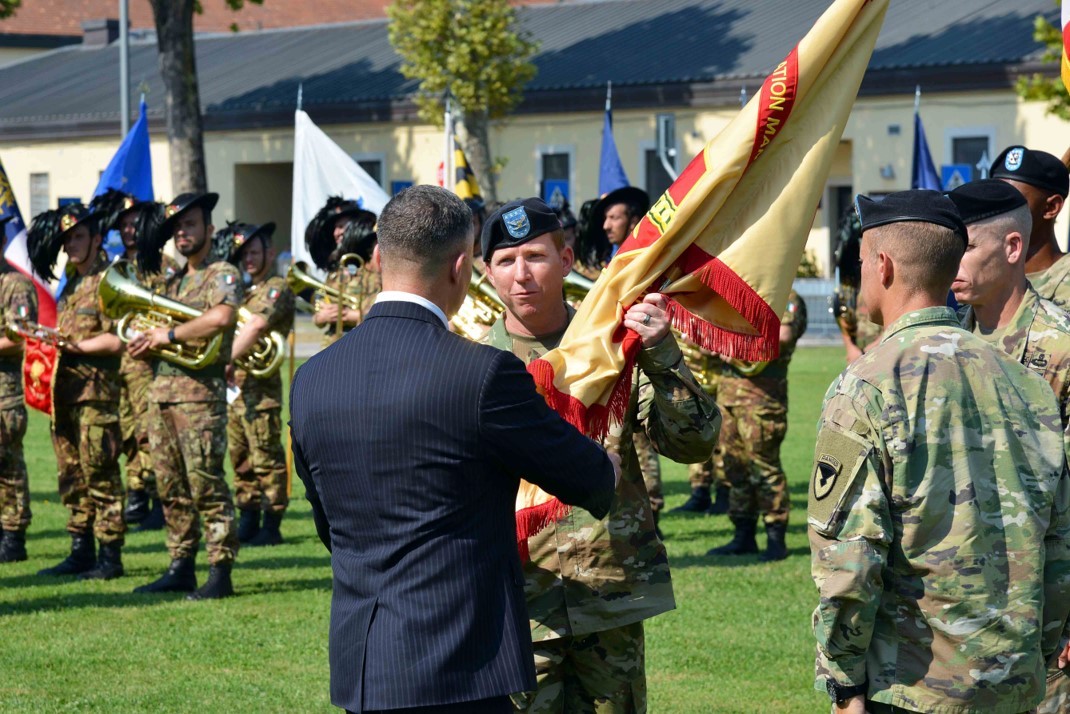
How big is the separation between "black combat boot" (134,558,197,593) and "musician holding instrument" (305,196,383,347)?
2372mm

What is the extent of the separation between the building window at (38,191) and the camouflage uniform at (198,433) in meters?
35.5

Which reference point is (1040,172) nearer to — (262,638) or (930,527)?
(930,527)

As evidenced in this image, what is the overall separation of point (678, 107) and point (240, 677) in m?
27.5

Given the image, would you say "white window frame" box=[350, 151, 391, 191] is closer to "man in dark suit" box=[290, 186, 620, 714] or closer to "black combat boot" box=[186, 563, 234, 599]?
"black combat boot" box=[186, 563, 234, 599]

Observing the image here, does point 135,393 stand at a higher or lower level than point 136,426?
higher

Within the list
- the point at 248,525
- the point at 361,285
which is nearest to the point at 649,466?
the point at 361,285

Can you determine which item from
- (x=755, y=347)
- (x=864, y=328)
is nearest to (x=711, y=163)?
(x=755, y=347)

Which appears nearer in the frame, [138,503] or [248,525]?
[248,525]

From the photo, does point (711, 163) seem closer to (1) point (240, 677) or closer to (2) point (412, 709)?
(2) point (412, 709)

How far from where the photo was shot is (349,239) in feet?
39.6

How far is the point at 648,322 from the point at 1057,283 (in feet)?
6.17

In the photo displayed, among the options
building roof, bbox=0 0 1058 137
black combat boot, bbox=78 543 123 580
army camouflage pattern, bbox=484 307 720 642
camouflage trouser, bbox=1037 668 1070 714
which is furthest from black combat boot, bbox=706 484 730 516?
building roof, bbox=0 0 1058 137

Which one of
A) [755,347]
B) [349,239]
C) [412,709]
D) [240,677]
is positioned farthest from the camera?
[349,239]

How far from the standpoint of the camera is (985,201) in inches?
182
